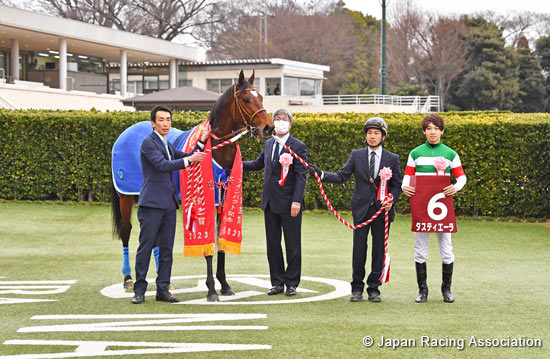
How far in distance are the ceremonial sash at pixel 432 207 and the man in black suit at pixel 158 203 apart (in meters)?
2.04

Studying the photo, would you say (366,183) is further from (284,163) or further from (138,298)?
(138,298)

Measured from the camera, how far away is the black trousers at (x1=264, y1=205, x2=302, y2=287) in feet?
24.3

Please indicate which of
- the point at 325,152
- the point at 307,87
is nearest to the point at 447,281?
the point at 325,152

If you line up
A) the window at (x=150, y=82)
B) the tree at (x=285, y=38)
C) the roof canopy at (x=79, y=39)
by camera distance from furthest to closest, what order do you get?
the tree at (x=285, y=38), the window at (x=150, y=82), the roof canopy at (x=79, y=39)

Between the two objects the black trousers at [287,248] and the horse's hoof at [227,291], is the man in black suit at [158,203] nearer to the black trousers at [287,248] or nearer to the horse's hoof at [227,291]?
the horse's hoof at [227,291]

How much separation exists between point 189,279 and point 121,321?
221 cm

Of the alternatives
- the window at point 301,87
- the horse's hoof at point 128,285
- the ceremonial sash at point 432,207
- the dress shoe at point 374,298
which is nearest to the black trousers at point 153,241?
the horse's hoof at point 128,285

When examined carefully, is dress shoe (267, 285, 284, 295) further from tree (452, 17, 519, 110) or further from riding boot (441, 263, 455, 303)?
tree (452, 17, 519, 110)

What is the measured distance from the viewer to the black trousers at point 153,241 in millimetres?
6969

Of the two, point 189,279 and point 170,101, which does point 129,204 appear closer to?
point 189,279

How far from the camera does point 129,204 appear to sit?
828 cm

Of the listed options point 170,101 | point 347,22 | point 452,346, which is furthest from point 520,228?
point 347,22

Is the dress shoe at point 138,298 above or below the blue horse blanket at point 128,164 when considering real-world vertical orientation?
below

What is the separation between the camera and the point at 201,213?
718cm
